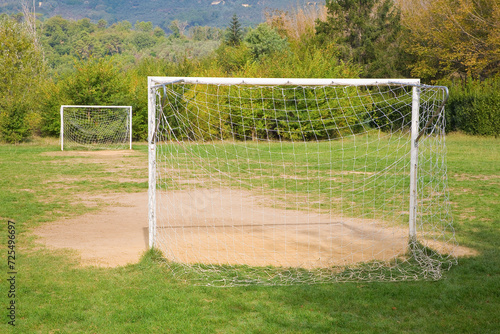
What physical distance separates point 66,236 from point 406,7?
125ft

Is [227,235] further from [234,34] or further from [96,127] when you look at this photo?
[234,34]

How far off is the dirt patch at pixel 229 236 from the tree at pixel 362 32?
85.2 feet

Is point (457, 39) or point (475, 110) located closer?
point (475, 110)

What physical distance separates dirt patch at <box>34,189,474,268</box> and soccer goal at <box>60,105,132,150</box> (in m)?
12.5

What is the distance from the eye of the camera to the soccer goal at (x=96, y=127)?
21.2m

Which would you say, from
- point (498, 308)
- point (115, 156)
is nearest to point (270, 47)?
point (115, 156)

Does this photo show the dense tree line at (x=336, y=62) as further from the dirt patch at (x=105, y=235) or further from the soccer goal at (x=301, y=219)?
the dirt patch at (x=105, y=235)

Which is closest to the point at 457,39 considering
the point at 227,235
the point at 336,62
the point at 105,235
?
the point at 336,62

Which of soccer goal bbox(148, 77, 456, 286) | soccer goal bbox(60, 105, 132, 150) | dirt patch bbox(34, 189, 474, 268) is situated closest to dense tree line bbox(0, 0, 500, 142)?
soccer goal bbox(60, 105, 132, 150)

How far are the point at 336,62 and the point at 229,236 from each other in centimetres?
2608

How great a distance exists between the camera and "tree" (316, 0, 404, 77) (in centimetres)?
3306

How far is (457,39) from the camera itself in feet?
89.8

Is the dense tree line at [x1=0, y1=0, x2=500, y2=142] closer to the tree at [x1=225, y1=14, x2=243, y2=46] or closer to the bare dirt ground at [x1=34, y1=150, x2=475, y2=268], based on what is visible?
the tree at [x1=225, y1=14, x2=243, y2=46]

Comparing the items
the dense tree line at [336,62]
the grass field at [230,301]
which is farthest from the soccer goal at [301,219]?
the dense tree line at [336,62]
